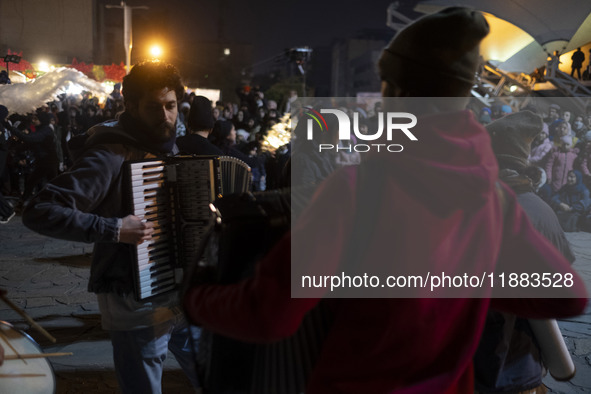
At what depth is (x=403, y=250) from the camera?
52.0 inches

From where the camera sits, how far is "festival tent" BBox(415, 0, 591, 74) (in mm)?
25594

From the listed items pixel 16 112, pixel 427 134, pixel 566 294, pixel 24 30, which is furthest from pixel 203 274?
pixel 24 30

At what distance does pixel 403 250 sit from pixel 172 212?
5.00 ft

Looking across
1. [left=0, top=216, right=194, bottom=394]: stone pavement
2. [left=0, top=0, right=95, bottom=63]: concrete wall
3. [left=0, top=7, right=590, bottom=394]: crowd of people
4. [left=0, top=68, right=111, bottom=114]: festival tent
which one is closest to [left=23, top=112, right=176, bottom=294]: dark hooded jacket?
[left=0, top=7, right=590, bottom=394]: crowd of people

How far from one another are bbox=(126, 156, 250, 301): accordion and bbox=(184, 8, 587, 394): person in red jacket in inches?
47.2

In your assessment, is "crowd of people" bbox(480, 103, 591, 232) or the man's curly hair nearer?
the man's curly hair

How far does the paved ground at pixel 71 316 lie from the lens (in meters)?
4.16

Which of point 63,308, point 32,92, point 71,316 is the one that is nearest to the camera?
point 71,316

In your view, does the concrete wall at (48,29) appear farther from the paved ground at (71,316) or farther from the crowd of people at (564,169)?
the crowd of people at (564,169)

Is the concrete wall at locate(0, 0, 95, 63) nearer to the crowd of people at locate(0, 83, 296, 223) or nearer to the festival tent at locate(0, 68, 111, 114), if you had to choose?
the crowd of people at locate(0, 83, 296, 223)

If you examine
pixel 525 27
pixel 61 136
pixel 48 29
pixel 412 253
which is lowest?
pixel 61 136

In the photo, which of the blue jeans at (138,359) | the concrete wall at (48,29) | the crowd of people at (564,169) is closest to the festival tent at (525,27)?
the crowd of people at (564,169)

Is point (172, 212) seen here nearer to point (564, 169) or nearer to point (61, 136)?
point (564, 169)

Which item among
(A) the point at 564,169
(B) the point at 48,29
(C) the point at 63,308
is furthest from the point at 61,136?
(B) the point at 48,29
